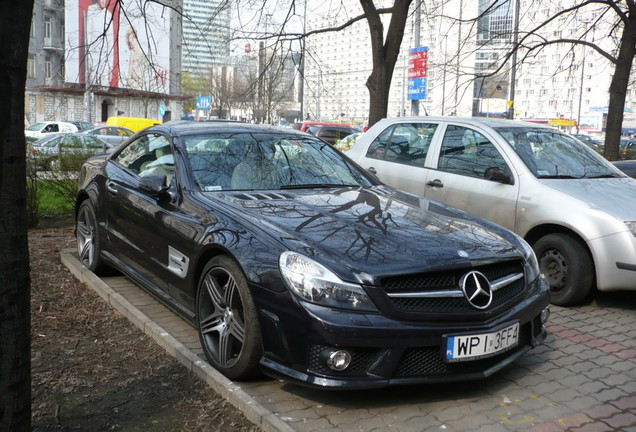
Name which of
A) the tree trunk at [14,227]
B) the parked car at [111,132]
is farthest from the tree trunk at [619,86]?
the parked car at [111,132]

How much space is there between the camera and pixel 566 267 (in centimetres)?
553

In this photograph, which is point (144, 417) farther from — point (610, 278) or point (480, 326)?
point (610, 278)

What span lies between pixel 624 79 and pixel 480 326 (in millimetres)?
11537

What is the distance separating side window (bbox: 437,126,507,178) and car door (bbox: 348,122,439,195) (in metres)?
0.23

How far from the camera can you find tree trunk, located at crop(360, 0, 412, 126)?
39.5 feet

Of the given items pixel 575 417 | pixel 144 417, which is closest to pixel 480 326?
pixel 575 417

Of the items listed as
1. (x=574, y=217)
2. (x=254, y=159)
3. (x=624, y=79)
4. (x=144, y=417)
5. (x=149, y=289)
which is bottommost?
(x=144, y=417)

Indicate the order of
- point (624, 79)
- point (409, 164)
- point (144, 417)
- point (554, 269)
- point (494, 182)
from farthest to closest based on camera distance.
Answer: point (624, 79)
point (409, 164)
point (494, 182)
point (554, 269)
point (144, 417)

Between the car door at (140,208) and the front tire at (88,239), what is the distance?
1.44 feet

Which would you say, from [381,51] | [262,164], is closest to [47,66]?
[381,51]

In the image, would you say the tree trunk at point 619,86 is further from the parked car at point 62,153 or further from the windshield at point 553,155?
A: the parked car at point 62,153

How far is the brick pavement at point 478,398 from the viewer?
3295mm

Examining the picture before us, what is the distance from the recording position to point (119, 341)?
447 cm

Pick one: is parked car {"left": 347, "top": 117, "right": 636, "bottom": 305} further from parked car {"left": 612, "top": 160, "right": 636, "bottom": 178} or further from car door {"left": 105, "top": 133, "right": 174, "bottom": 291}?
parked car {"left": 612, "top": 160, "right": 636, "bottom": 178}
